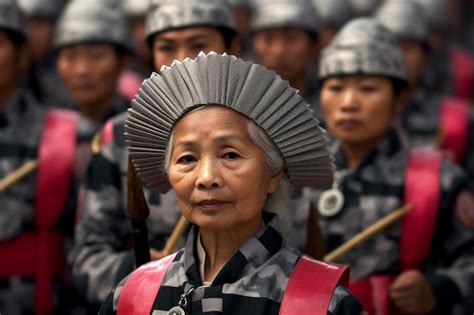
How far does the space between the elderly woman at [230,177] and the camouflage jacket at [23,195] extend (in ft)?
7.20

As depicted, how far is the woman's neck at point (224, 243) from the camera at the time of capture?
4664mm

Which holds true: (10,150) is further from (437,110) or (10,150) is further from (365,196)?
(437,110)

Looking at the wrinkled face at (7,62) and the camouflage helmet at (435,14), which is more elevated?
the camouflage helmet at (435,14)

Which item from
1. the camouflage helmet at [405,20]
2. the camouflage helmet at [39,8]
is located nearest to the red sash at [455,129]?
the camouflage helmet at [405,20]

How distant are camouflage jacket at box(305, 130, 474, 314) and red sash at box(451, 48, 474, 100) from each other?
5395mm

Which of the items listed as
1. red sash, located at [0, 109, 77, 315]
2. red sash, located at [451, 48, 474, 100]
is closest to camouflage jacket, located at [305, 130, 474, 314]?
red sash, located at [0, 109, 77, 315]

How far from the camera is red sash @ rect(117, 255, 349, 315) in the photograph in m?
4.42

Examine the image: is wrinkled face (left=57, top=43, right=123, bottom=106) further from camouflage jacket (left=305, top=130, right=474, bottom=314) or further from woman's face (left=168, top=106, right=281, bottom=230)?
woman's face (left=168, top=106, right=281, bottom=230)

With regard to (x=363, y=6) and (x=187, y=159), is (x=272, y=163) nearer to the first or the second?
(x=187, y=159)

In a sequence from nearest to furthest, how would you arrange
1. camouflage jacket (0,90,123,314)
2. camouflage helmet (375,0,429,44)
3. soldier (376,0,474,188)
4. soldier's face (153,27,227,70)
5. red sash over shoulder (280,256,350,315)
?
1. red sash over shoulder (280,256,350,315)
2. soldier's face (153,27,227,70)
3. camouflage jacket (0,90,123,314)
4. soldier (376,0,474,188)
5. camouflage helmet (375,0,429,44)

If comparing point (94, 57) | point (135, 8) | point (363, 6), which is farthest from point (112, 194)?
point (363, 6)

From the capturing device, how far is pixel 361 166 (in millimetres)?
6621

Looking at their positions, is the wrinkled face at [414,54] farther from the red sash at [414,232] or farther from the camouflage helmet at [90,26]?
the red sash at [414,232]

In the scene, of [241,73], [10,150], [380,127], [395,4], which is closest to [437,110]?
[395,4]
